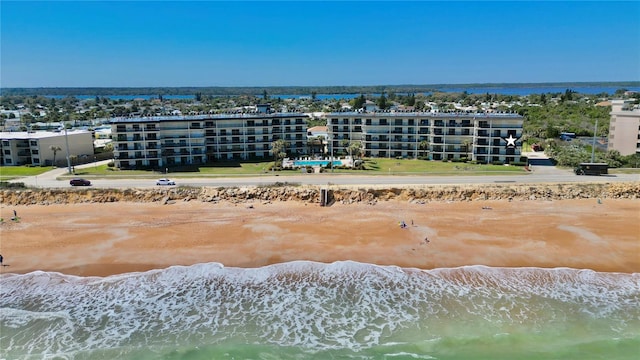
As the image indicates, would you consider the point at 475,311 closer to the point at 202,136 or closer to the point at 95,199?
the point at 95,199

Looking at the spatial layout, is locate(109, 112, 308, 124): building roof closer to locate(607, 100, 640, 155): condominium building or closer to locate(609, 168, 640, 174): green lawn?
locate(609, 168, 640, 174): green lawn

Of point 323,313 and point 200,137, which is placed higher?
point 200,137

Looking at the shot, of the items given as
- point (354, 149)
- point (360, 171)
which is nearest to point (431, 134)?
point (354, 149)

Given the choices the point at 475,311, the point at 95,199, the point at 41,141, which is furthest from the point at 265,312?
the point at 41,141

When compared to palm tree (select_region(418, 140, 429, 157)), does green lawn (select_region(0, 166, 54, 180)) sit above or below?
below

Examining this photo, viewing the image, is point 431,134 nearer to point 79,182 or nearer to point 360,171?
point 360,171

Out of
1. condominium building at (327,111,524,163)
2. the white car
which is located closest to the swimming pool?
condominium building at (327,111,524,163)
